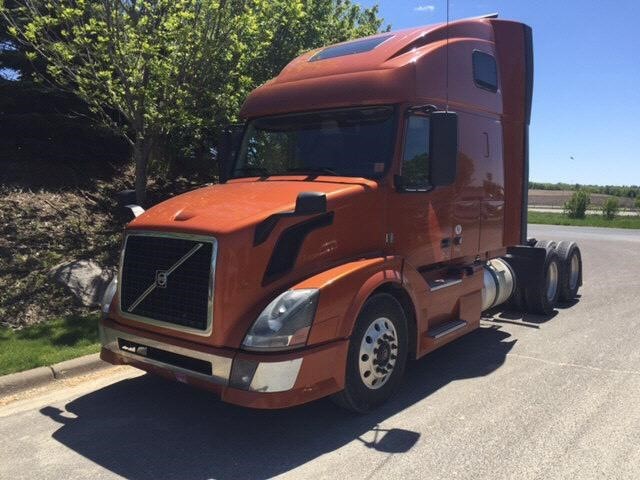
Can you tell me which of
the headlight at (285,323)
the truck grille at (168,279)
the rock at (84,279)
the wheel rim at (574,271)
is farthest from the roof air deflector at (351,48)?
the wheel rim at (574,271)

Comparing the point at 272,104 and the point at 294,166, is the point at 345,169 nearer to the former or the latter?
the point at 294,166

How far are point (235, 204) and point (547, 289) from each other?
5.53 metres

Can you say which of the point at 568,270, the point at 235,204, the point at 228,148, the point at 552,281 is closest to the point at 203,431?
the point at 235,204

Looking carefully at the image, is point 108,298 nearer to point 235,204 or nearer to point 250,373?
point 235,204

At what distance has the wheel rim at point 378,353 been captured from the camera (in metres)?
4.41

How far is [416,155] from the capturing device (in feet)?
16.3

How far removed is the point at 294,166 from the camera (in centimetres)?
512

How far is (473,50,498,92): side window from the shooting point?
596 centimetres

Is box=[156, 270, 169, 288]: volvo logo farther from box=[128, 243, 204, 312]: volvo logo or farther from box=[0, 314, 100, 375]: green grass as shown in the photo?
box=[0, 314, 100, 375]: green grass

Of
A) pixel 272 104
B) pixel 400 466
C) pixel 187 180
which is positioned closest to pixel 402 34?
pixel 272 104

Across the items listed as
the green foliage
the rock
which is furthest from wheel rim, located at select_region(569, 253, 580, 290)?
the green foliage

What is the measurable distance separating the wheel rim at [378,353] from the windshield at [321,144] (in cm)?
127

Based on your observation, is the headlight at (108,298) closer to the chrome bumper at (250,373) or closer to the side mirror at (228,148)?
the chrome bumper at (250,373)

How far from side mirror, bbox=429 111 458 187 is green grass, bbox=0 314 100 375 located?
3.92 metres
